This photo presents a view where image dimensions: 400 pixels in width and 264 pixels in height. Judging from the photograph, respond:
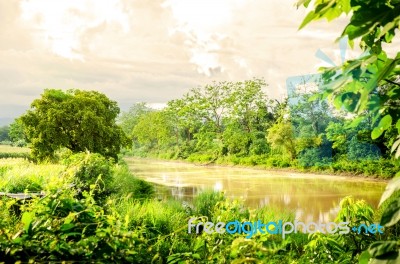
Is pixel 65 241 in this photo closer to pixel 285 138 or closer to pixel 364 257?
pixel 364 257

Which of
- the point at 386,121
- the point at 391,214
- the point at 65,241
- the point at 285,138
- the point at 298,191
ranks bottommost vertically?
the point at 298,191

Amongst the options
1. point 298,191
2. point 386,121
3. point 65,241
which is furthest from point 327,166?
point 65,241

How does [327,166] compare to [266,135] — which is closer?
[327,166]

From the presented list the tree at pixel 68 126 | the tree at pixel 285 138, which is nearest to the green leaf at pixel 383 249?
the tree at pixel 68 126

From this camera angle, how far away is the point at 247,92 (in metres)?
26.5

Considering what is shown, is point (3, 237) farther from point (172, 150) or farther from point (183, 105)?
point (172, 150)

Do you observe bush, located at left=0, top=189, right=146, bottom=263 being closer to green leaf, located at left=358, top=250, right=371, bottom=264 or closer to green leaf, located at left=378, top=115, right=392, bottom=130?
green leaf, located at left=358, top=250, right=371, bottom=264

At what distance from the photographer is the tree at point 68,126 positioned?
1261cm

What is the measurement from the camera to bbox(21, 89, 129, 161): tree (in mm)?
12609

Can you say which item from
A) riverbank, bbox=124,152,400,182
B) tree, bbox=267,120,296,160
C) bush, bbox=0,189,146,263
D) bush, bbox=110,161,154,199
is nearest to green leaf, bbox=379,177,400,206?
bush, bbox=0,189,146,263

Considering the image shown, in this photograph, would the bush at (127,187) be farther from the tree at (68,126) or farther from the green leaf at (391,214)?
the green leaf at (391,214)

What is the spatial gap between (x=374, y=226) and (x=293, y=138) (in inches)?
631

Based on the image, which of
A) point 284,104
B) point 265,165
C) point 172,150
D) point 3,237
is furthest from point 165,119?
point 3,237

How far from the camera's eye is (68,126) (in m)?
13.1
